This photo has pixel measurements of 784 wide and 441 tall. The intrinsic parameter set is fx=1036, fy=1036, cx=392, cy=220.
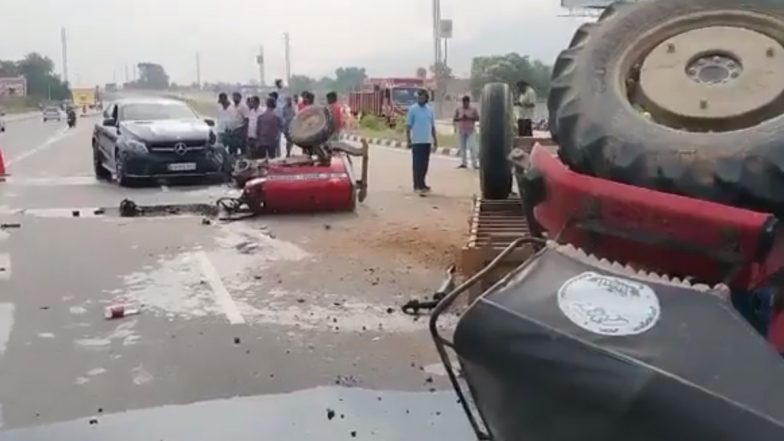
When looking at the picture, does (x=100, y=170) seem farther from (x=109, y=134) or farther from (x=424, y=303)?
(x=424, y=303)

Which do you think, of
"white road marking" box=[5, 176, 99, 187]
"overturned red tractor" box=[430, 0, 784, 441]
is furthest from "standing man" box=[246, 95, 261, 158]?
"overturned red tractor" box=[430, 0, 784, 441]

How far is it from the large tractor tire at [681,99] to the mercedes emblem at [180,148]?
1292cm

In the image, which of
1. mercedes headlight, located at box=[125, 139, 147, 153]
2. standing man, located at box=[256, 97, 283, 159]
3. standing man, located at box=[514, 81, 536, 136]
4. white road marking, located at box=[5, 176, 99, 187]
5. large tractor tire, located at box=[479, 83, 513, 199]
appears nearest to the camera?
large tractor tire, located at box=[479, 83, 513, 199]

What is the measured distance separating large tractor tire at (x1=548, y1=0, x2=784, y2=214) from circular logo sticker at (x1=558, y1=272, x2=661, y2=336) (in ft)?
2.05

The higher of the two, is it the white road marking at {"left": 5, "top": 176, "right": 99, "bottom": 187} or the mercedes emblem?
the mercedes emblem

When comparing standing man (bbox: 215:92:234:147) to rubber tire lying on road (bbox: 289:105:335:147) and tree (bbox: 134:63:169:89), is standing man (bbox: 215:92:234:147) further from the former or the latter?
tree (bbox: 134:63:169:89)

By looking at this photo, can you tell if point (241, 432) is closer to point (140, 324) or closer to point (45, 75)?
point (140, 324)

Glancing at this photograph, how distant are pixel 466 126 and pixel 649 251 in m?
16.3

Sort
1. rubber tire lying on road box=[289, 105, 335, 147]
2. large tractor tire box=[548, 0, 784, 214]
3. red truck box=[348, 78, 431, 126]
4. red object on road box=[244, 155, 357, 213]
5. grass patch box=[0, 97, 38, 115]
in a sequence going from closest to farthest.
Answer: large tractor tire box=[548, 0, 784, 214] < red object on road box=[244, 155, 357, 213] < rubber tire lying on road box=[289, 105, 335, 147] < red truck box=[348, 78, 431, 126] < grass patch box=[0, 97, 38, 115]

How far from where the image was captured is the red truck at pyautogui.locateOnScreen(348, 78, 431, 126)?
1705 inches

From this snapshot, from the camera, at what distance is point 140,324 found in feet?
22.2

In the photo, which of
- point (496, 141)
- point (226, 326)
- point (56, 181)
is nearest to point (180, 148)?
point (56, 181)

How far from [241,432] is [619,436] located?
2411 millimetres

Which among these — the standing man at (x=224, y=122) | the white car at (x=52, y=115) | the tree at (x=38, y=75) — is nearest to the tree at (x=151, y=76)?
the tree at (x=38, y=75)
